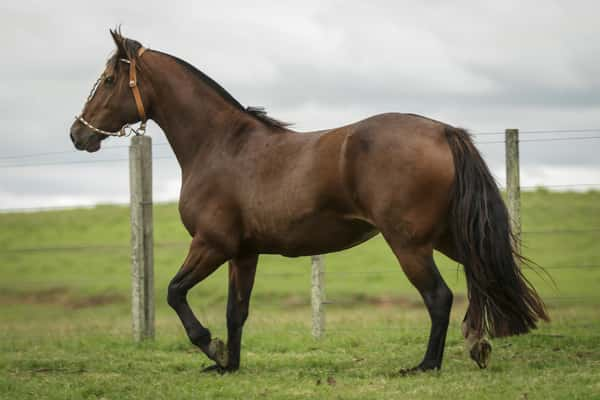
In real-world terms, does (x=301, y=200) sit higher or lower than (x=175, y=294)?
higher

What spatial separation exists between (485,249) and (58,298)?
16.9 m

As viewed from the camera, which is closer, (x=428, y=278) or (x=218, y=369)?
(x=428, y=278)

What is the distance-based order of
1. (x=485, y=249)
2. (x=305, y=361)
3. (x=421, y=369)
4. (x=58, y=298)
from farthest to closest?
(x=58, y=298)
(x=305, y=361)
(x=421, y=369)
(x=485, y=249)

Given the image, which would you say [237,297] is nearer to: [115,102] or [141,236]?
[115,102]

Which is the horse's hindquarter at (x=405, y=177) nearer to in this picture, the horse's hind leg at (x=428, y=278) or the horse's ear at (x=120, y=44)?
the horse's hind leg at (x=428, y=278)

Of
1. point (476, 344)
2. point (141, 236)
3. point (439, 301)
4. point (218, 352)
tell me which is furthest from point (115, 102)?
point (476, 344)

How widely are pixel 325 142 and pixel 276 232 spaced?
843mm

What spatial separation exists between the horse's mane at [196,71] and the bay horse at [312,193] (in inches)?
0.5

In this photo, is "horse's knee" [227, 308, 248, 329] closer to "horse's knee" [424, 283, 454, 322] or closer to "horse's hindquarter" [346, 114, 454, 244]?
"horse's hindquarter" [346, 114, 454, 244]

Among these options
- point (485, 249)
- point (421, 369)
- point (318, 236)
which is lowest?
point (421, 369)

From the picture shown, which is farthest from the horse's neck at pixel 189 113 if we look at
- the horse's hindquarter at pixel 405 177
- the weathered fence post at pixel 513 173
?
the weathered fence post at pixel 513 173

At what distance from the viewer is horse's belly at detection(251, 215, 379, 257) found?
6.80 m

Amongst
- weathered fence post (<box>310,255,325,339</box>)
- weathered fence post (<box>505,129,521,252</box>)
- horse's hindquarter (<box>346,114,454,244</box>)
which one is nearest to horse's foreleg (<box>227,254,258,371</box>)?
horse's hindquarter (<box>346,114,454,244</box>)

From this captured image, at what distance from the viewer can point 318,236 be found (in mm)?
6887
